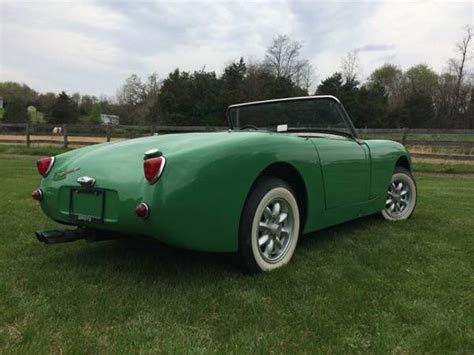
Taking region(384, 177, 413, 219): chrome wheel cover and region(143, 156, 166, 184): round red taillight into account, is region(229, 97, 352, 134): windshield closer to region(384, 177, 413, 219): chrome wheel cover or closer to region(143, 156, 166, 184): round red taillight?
region(384, 177, 413, 219): chrome wheel cover

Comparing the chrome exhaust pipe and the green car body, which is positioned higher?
the green car body

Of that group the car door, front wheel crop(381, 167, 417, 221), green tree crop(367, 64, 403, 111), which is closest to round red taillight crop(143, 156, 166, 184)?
the car door

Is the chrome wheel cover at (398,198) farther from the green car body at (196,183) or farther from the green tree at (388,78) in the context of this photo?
the green tree at (388,78)

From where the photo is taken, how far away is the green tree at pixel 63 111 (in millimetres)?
53469

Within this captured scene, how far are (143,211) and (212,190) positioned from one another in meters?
0.42

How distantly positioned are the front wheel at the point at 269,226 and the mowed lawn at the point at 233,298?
11cm

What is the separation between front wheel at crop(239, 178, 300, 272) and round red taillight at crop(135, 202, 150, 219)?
654 mm

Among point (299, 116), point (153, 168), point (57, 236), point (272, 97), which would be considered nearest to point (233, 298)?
point (153, 168)

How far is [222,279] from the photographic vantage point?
9.72 ft

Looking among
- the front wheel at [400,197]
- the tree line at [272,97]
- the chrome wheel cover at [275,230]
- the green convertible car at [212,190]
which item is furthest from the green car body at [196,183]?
Result: the tree line at [272,97]

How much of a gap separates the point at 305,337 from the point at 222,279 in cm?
88

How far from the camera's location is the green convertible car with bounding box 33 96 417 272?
2.57m

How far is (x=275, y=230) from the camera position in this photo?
125 inches

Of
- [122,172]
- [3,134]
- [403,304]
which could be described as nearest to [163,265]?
[122,172]
